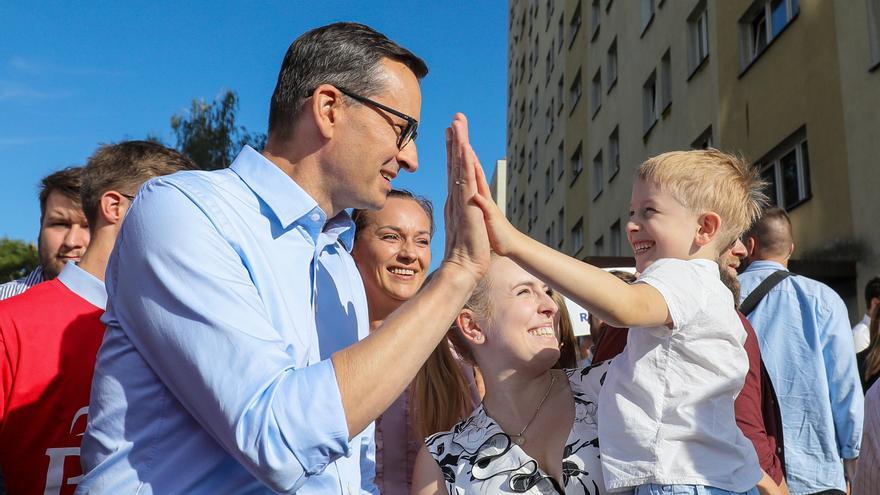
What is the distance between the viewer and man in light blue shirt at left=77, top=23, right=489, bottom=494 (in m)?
1.54

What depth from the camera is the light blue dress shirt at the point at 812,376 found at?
426 cm

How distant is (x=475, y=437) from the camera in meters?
2.85

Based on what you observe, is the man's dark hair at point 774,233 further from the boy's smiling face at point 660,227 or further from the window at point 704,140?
the window at point 704,140

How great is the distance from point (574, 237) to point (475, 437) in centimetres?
2500

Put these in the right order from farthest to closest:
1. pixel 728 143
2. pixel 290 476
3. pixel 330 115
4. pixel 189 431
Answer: pixel 728 143, pixel 330 115, pixel 189 431, pixel 290 476

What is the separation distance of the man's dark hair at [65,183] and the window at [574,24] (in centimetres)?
2485

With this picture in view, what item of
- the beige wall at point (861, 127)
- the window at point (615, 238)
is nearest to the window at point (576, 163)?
the window at point (615, 238)

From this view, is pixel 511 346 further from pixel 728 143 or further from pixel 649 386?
pixel 728 143

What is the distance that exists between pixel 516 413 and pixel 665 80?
16.3m

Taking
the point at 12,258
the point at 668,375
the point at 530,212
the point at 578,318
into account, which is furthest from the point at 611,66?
the point at 12,258

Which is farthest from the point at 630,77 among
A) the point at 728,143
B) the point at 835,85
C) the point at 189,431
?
the point at 189,431

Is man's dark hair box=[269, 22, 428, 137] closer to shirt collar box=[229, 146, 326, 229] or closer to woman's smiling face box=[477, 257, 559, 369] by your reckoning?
shirt collar box=[229, 146, 326, 229]

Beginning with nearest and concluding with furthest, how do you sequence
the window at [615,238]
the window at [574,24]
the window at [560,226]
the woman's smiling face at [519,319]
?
the woman's smiling face at [519,319] < the window at [615,238] < the window at [574,24] < the window at [560,226]

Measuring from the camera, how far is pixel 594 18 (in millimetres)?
25000
